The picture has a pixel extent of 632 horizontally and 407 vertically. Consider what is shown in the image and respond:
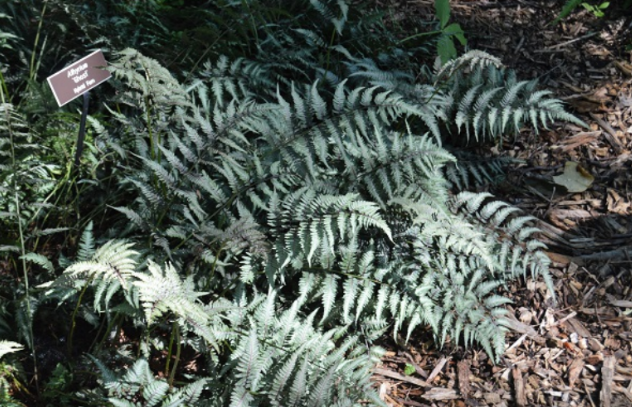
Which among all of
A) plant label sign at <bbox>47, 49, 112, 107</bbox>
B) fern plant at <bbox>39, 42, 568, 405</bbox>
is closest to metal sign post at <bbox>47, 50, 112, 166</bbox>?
plant label sign at <bbox>47, 49, 112, 107</bbox>

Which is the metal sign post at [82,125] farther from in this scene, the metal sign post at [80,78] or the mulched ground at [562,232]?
the mulched ground at [562,232]

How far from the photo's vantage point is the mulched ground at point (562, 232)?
306 centimetres

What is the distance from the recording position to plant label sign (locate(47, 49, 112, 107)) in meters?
2.89

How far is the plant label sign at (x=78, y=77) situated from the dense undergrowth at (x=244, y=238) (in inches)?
2.9

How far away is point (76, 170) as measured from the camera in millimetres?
3383

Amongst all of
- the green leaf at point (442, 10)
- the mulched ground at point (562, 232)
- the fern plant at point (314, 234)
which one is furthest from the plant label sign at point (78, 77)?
the green leaf at point (442, 10)

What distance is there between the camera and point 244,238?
278cm

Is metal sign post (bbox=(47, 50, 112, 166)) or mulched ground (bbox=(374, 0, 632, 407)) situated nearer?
metal sign post (bbox=(47, 50, 112, 166))

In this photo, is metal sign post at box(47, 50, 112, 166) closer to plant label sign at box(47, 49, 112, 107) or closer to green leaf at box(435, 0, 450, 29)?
plant label sign at box(47, 49, 112, 107)

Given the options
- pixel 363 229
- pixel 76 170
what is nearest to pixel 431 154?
pixel 363 229

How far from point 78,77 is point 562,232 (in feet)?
8.59

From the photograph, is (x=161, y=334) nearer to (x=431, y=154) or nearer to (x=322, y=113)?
(x=322, y=113)

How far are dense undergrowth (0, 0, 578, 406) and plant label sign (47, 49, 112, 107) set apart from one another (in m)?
0.07

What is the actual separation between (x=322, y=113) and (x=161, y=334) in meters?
1.28
